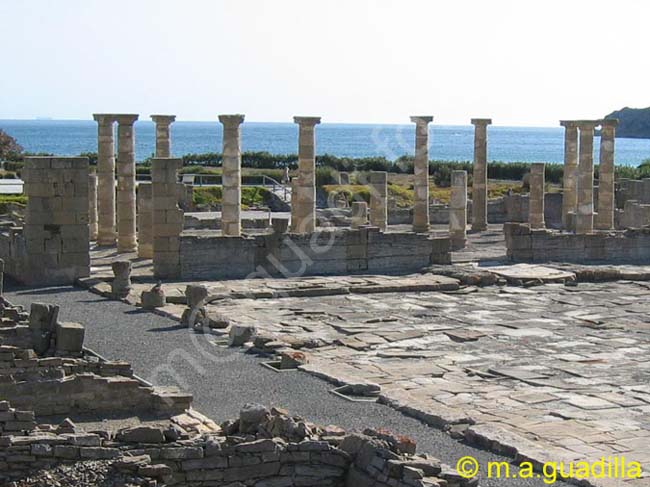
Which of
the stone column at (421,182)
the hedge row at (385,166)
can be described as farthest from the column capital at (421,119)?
the hedge row at (385,166)

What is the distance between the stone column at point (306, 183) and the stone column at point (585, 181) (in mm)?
8561

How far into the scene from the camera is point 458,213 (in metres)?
36.7

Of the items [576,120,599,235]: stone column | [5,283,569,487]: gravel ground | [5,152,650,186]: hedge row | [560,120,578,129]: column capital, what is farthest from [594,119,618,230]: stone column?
[5,283,569,487]: gravel ground

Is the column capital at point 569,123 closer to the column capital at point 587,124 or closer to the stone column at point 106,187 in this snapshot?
the column capital at point 587,124

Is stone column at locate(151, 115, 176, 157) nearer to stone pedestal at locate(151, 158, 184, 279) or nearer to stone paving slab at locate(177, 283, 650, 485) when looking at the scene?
stone pedestal at locate(151, 158, 184, 279)

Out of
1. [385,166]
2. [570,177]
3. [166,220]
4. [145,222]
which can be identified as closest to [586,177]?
[570,177]

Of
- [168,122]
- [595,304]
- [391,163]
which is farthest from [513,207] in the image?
[391,163]

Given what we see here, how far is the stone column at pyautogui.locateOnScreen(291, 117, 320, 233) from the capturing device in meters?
34.3

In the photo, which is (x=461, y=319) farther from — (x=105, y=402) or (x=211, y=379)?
(x=105, y=402)

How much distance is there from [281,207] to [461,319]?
2572 centimetres

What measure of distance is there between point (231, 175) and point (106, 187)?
11.7ft

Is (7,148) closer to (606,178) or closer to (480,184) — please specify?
(480,184)

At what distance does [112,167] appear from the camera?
34031mm

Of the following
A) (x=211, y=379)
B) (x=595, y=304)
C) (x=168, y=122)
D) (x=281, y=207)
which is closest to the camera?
(x=211, y=379)
